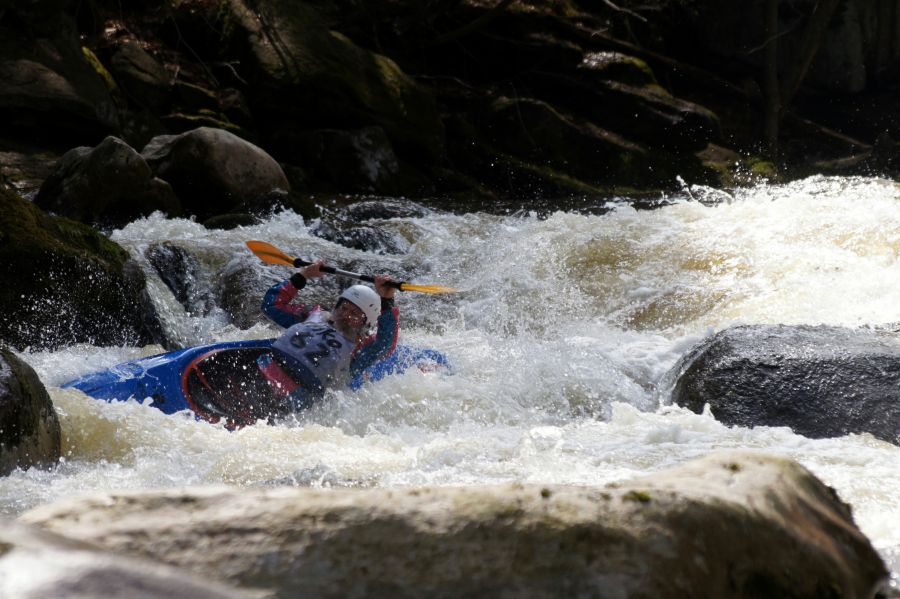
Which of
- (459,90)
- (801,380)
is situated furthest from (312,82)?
(801,380)

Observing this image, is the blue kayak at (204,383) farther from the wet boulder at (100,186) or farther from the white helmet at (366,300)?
the wet boulder at (100,186)

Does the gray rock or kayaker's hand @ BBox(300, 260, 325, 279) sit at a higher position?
the gray rock

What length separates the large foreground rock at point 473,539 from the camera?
1.47 meters

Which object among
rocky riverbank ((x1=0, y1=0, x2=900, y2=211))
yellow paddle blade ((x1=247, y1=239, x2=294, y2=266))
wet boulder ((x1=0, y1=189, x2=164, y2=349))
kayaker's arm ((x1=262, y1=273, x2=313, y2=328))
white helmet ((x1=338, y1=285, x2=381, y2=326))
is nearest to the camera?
white helmet ((x1=338, y1=285, x2=381, y2=326))

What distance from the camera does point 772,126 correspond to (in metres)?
14.7

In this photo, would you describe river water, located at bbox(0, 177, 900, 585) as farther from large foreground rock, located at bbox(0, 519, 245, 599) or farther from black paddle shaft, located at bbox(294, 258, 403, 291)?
large foreground rock, located at bbox(0, 519, 245, 599)

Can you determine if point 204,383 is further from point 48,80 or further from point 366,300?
point 48,80

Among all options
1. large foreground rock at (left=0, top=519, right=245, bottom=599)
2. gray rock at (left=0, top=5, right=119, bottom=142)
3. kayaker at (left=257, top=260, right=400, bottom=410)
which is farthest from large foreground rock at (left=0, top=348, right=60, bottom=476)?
gray rock at (left=0, top=5, right=119, bottom=142)

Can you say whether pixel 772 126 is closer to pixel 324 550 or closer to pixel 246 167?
pixel 246 167

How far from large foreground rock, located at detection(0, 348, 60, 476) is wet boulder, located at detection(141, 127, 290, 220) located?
17.6 feet

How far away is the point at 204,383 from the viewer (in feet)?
15.9

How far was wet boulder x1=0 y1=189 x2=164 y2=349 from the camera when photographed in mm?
5500

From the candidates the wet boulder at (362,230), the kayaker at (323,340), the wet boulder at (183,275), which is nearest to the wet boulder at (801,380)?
the kayaker at (323,340)

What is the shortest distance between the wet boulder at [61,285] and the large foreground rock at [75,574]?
4.50 metres
